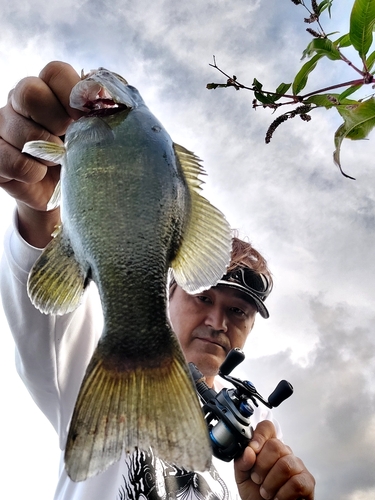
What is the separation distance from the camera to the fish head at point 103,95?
4.41 feet

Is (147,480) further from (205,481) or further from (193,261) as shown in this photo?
(193,261)

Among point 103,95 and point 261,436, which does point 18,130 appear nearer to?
point 103,95

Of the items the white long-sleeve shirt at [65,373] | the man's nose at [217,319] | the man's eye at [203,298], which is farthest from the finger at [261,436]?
the man's eye at [203,298]

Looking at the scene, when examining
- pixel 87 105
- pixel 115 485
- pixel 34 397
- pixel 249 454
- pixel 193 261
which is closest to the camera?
pixel 193 261

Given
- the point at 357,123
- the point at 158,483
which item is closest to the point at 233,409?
the point at 158,483

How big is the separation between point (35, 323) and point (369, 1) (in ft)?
7.68

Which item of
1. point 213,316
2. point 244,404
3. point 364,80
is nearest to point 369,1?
point 364,80

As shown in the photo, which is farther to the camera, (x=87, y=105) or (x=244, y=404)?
(x=244, y=404)

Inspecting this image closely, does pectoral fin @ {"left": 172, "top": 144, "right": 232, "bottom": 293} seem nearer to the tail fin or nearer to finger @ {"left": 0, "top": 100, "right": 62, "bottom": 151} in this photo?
the tail fin

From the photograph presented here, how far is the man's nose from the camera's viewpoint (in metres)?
3.79

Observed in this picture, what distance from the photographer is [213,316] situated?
3.86m

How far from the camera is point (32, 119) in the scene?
1.69 m

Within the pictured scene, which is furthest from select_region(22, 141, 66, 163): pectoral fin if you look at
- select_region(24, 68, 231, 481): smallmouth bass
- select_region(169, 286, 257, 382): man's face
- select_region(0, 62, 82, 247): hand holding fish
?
select_region(169, 286, 257, 382): man's face

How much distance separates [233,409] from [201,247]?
132 centimetres
